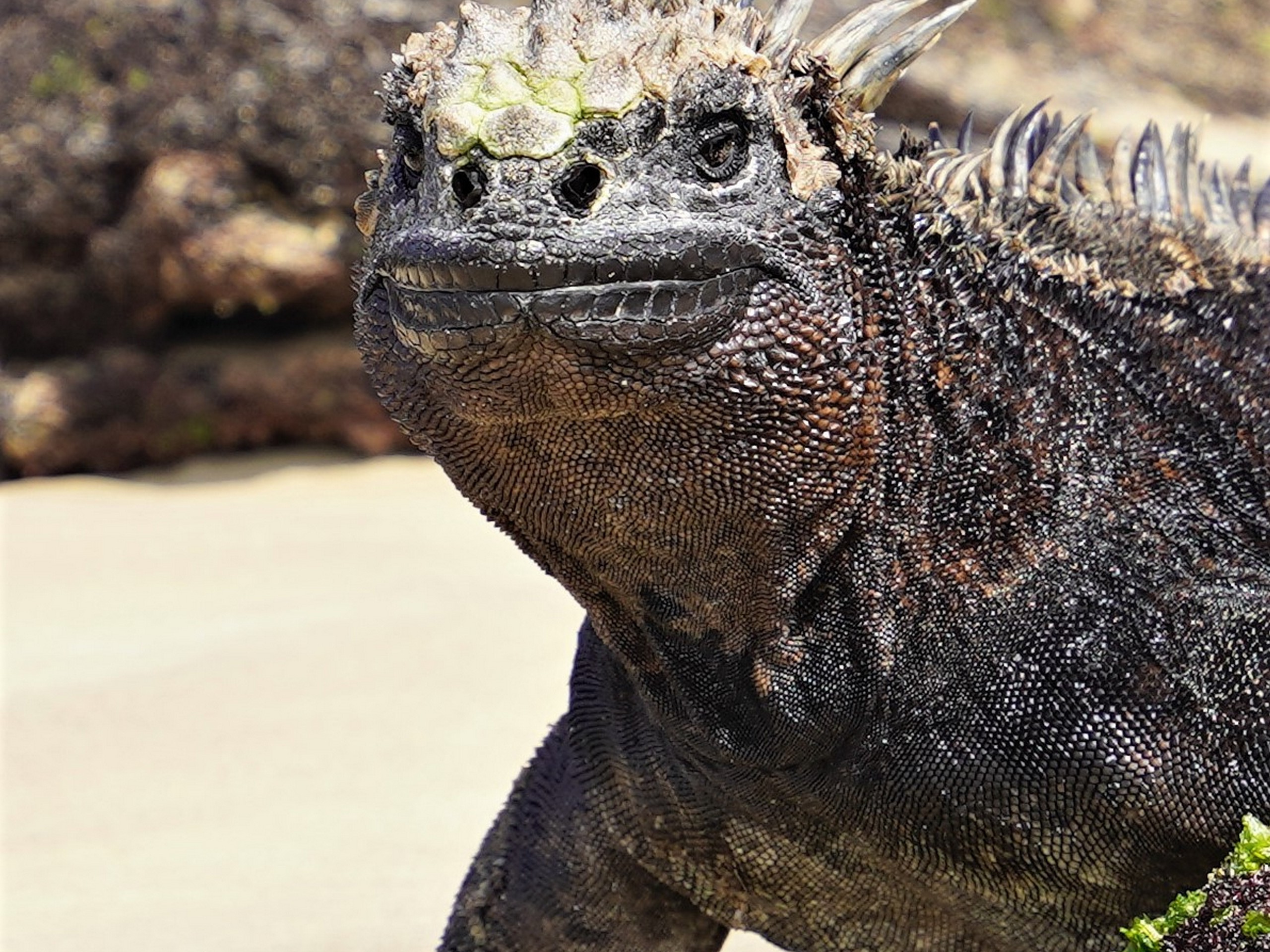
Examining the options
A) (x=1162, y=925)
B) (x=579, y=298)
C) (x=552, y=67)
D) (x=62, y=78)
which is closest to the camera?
(x=579, y=298)

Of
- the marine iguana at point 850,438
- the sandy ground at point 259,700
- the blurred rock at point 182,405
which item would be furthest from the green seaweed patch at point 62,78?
the marine iguana at point 850,438

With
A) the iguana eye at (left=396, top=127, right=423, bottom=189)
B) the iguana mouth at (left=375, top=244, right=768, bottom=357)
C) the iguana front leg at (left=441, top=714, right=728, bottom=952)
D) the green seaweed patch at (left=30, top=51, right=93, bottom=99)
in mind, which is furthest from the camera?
the green seaweed patch at (left=30, top=51, right=93, bottom=99)

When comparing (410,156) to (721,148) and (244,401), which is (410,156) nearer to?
(721,148)

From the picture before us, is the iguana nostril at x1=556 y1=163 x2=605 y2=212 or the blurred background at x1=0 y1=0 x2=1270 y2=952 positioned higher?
the blurred background at x1=0 y1=0 x2=1270 y2=952

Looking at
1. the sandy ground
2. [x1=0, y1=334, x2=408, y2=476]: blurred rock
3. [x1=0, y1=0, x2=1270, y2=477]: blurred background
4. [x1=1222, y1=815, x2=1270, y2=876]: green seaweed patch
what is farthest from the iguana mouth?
→ [x1=0, y1=334, x2=408, y2=476]: blurred rock

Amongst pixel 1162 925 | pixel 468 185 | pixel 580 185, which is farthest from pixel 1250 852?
pixel 468 185

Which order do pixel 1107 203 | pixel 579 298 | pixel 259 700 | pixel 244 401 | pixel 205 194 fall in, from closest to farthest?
pixel 579 298 → pixel 1107 203 → pixel 259 700 → pixel 205 194 → pixel 244 401

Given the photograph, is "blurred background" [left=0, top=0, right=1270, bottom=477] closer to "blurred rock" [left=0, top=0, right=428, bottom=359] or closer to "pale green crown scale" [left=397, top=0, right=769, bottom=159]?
"blurred rock" [left=0, top=0, right=428, bottom=359]
